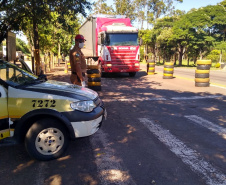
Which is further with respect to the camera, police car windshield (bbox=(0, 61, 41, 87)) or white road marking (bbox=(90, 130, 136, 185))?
police car windshield (bbox=(0, 61, 41, 87))

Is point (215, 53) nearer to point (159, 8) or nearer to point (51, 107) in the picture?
point (159, 8)

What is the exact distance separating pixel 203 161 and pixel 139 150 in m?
1.07

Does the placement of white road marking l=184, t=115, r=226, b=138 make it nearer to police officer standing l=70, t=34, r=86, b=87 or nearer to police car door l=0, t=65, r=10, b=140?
police officer standing l=70, t=34, r=86, b=87

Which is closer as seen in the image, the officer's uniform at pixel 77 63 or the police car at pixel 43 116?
the police car at pixel 43 116

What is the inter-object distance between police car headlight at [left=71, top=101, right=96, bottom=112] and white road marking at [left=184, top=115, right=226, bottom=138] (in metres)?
2.91

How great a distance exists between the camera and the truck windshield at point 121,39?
49.9 ft

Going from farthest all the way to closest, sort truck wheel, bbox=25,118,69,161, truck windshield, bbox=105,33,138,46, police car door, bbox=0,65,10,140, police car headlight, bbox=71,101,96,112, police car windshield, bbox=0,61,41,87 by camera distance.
Result: truck windshield, bbox=105,33,138,46, police car windshield, bbox=0,61,41,87, police car headlight, bbox=71,101,96,112, truck wheel, bbox=25,118,69,161, police car door, bbox=0,65,10,140

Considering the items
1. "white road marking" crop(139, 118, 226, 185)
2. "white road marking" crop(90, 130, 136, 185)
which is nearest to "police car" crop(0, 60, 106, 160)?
"white road marking" crop(90, 130, 136, 185)

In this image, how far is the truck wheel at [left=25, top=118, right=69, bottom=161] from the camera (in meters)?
3.64

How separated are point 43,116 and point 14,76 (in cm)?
109

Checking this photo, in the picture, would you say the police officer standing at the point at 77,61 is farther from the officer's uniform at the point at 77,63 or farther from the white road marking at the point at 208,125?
the white road marking at the point at 208,125

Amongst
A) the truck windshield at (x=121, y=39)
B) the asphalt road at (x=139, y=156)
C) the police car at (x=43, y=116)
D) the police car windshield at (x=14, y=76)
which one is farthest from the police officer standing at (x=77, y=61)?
the truck windshield at (x=121, y=39)

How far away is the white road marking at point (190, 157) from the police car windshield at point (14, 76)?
9.02 feet

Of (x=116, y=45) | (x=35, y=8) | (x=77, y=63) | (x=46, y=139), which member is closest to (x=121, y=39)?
(x=116, y=45)
